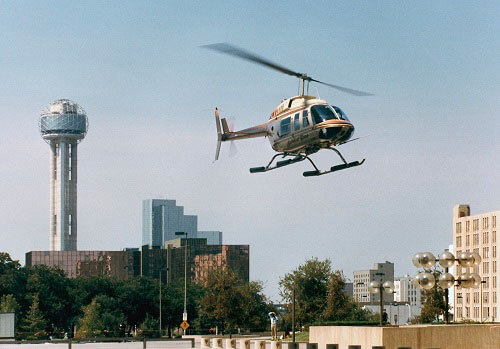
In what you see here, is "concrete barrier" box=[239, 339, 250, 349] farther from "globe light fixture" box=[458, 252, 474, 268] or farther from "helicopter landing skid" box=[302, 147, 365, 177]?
"globe light fixture" box=[458, 252, 474, 268]

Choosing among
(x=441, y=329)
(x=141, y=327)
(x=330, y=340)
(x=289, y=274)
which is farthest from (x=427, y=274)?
(x=141, y=327)

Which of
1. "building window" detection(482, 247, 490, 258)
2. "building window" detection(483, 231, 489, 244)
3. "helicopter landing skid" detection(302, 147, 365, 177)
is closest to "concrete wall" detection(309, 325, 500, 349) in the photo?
"helicopter landing skid" detection(302, 147, 365, 177)

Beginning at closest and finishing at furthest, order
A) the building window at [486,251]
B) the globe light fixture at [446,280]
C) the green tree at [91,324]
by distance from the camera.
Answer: the globe light fixture at [446,280]
the green tree at [91,324]
the building window at [486,251]

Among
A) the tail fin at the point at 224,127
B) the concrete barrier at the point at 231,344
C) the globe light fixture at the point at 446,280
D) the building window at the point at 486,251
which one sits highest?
A: the tail fin at the point at 224,127

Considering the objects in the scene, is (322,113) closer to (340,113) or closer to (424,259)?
(340,113)

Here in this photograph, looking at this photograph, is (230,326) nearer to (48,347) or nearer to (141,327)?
(48,347)

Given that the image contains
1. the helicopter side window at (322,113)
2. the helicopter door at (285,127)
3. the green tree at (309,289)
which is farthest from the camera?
the green tree at (309,289)

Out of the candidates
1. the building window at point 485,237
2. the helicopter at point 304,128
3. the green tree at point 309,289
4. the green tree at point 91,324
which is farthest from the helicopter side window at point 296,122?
the building window at point 485,237

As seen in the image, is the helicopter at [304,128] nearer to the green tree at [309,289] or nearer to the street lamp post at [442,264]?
the street lamp post at [442,264]
